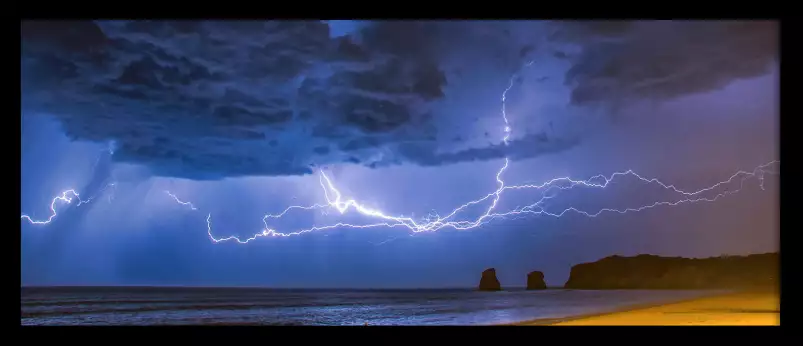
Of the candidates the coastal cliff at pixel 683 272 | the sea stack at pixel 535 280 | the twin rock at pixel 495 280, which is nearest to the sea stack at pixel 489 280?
the twin rock at pixel 495 280

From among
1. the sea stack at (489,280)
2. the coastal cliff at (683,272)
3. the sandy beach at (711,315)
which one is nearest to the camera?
the sandy beach at (711,315)

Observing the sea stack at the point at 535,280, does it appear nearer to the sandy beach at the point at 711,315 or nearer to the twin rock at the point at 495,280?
the twin rock at the point at 495,280

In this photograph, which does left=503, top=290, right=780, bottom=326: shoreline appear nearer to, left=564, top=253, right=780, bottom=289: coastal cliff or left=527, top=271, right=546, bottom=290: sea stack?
left=564, top=253, right=780, bottom=289: coastal cliff

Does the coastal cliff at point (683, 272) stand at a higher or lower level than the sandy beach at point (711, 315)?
higher

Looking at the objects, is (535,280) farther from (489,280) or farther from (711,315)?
(711,315)
